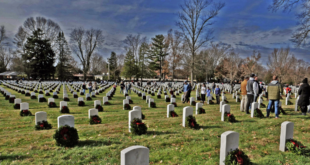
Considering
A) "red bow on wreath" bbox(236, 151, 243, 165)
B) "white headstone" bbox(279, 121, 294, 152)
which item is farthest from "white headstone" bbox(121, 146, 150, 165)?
"white headstone" bbox(279, 121, 294, 152)

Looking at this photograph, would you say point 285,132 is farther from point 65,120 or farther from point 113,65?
point 113,65

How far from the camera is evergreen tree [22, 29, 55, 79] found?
47.7 metres

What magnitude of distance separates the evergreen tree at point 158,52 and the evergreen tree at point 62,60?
28866 millimetres

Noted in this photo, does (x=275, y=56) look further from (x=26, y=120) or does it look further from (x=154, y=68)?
(x=26, y=120)

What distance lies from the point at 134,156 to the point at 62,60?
6364 cm

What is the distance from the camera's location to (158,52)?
59.2m

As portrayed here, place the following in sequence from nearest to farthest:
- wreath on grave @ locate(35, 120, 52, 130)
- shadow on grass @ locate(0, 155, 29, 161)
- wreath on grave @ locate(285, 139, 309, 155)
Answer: shadow on grass @ locate(0, 155, 29, 161) < wreath on grave @ locate(285, 139, 309, 155) < wreath on grave @ locate(35, 120, 52, 130)

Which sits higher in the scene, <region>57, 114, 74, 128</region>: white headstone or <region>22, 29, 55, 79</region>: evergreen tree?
<region>22, 29, 55, 79</region>: evergreen tree

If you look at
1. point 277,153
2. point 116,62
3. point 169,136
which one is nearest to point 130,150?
point 169,136

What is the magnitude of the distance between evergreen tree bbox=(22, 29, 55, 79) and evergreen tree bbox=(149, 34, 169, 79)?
31308mm

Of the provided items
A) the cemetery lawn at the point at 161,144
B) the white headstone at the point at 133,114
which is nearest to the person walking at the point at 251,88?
the cemetery lawn at the point at 161,144

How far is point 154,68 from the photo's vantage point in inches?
2335

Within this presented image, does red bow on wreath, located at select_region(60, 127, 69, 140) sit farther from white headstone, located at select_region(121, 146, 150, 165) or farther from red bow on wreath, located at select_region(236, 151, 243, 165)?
red bow on wreath, located at select_region(236, 151, 243, 165)

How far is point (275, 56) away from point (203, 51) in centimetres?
2409
